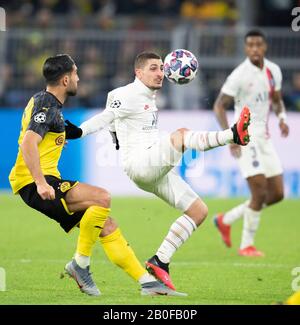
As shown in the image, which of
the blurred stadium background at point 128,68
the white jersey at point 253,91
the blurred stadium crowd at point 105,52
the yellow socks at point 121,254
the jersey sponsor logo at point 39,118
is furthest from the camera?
→ the blurred stadium crowd at point 105,52

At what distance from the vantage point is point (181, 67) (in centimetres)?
913

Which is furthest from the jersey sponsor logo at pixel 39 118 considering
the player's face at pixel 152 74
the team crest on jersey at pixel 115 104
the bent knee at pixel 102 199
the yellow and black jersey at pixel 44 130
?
the player's face at pixel 152 74

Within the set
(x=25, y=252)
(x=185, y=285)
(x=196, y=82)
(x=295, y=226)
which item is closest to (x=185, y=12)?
(x=196, y=82)

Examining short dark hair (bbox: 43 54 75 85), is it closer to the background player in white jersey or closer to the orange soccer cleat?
the orange soccer cleat

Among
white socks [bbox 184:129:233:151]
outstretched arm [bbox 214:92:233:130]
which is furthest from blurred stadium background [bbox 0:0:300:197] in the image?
white socks [bbox 184:129:233:151]

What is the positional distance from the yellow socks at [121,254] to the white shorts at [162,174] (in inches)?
25.7

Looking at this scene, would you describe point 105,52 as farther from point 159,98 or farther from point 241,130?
point 241,130

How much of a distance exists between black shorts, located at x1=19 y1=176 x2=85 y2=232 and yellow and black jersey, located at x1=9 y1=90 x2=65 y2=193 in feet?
0.29

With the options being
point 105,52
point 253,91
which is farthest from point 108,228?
point 105,52

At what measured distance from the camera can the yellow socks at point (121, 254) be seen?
8.46m

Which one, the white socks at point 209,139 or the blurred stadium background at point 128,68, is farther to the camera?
the blurred stadium background at point 128,68

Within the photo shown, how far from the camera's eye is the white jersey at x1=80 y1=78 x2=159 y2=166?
9039 mm

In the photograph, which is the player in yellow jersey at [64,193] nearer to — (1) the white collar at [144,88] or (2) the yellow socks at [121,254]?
(2) the yellow socks at [121,254]
